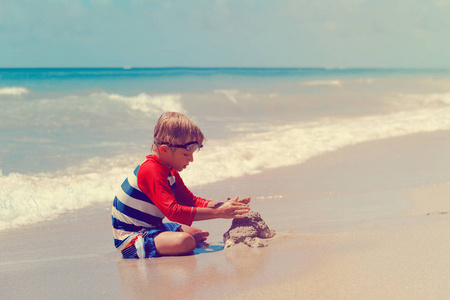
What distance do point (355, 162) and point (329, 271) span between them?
4.19 metres

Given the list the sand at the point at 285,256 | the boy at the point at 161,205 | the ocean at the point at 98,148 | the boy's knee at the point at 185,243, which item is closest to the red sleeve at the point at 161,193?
the boy at the point at 161,205

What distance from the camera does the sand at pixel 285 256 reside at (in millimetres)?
2383

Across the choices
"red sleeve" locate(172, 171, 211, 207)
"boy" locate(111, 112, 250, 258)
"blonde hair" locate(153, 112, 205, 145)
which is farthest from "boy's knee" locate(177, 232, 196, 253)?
"blonde hair" locate(153, 112, 205, 145)

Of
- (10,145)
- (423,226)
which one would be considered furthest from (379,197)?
(10,145)

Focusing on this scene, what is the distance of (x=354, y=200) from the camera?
4465mm

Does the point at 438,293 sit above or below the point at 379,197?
below

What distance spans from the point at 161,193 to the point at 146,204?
7.0 inches

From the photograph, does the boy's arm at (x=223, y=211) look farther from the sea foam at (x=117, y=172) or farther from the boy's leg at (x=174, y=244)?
the sea foam at (x=117, y=172)

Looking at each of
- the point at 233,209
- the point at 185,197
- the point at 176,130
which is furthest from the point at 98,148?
the point at 233,209

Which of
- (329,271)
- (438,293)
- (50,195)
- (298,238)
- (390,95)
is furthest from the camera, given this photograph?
(390,95)

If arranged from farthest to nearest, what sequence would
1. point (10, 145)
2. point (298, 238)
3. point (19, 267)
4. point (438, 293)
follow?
point (10, 145) → point (298, 238) → point (19, 267) → point (438, 293)

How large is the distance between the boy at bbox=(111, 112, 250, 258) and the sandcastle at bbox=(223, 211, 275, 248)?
3.2 inches

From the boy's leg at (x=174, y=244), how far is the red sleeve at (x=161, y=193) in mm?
114

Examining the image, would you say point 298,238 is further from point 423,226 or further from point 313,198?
point 313,198
